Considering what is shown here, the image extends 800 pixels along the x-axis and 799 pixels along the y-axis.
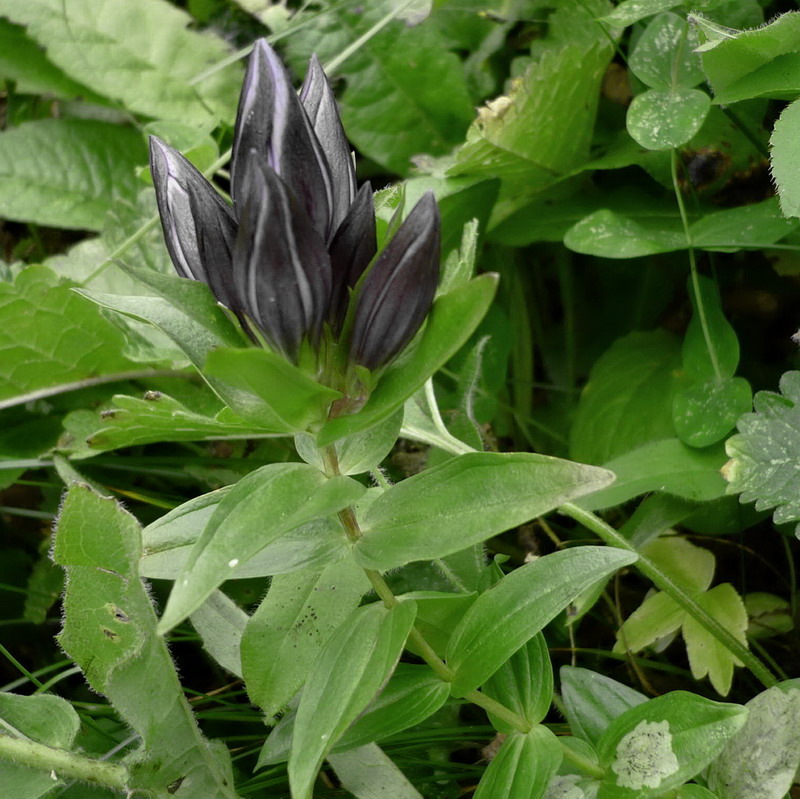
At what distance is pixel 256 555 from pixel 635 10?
63 centimetres

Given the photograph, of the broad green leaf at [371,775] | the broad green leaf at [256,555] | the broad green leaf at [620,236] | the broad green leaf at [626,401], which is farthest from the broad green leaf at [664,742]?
the broad green leaf at [620,236]

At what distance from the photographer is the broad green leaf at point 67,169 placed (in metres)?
1.33

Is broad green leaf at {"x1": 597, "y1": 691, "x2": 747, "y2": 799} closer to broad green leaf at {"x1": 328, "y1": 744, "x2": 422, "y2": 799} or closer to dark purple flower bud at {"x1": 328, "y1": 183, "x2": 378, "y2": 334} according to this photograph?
broad green leaf at {"x1": 328, "y1": 744, "x2": 422, "y2": 799}

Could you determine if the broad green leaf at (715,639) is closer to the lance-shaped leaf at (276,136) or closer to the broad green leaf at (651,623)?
the broad green leaf at (651,623)

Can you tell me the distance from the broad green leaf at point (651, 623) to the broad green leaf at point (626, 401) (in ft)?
0.65

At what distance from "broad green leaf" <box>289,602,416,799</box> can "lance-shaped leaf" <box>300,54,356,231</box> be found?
261 millimetres

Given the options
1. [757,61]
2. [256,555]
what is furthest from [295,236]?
[757,61]

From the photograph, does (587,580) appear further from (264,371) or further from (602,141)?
(602,141)

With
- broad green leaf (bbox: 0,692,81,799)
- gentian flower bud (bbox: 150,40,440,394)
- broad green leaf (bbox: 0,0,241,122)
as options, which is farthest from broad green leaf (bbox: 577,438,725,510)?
broad green leaf (bbox: 0,0,241,122)

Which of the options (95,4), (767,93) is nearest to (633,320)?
(767,93)

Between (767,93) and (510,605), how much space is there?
529 mm

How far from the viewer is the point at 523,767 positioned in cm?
61

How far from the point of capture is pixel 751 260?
3.57ft

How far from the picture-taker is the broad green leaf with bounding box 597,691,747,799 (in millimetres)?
604
